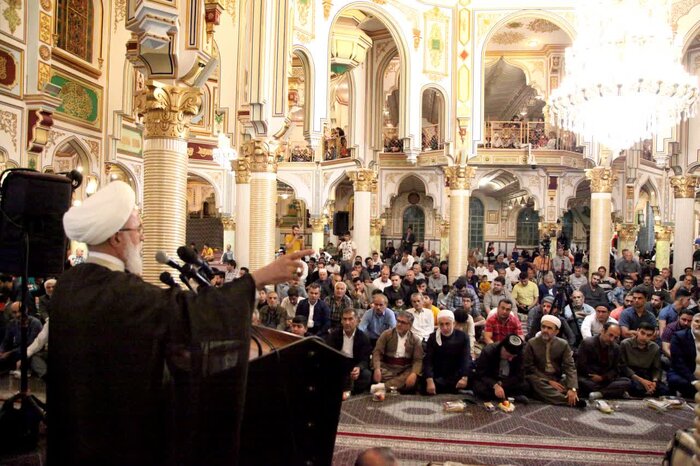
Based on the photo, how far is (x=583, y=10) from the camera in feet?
29.7

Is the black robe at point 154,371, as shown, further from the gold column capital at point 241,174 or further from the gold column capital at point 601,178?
the gold column capital at point 601,178

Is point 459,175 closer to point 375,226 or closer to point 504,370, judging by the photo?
point 375,226

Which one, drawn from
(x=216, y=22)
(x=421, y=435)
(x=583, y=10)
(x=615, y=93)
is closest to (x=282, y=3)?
(x=216, y=22)

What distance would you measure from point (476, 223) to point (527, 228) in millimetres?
2077

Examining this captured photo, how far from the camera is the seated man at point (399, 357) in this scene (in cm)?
573

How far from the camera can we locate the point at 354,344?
19.1 feet

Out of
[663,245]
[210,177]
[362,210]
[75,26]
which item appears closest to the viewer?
[75,26]

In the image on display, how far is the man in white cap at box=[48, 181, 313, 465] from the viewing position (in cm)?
165

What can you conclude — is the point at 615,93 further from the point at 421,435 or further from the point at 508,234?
the point at 508,234

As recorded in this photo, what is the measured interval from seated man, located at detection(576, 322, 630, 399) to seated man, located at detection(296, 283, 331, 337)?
2834 millimetres

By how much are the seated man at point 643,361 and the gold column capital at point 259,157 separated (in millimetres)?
6633

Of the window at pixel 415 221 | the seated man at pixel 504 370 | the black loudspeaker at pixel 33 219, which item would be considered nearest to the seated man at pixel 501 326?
the seated man at pixel 504 370

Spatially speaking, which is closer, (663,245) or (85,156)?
(85,156)

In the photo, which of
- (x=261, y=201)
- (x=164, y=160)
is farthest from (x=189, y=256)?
(x=261, y=201)
